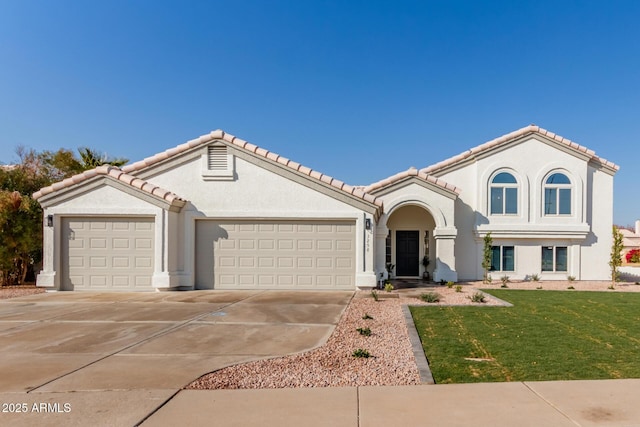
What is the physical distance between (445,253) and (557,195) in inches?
233

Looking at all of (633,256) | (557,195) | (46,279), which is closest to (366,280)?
(557,195)

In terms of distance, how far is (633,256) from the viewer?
3262cm

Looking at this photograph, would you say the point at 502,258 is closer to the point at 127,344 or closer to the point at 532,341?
the point at 532,341

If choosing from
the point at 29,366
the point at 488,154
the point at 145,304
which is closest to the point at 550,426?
the point at 29,366

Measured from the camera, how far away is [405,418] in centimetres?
384

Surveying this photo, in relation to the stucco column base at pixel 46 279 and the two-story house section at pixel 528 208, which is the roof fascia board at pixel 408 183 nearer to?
the two-story house section at pixel 528 208

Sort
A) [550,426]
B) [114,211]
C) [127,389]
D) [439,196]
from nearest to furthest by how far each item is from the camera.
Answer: [550,426]
[127,389]
[114,211]
[439,196]

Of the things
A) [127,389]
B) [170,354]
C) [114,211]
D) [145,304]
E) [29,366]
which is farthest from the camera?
[114,211]

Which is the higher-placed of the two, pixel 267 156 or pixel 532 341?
pixel 267 156

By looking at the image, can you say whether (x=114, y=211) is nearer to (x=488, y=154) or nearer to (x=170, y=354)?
(x=170, y=354)

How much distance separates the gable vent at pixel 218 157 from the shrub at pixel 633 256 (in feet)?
116

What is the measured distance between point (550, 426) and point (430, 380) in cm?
141

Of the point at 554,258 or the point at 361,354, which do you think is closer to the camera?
the point at 361,354

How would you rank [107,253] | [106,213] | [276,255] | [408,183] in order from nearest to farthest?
[106,213] < [107,253] < [276,255] < [408,183]
